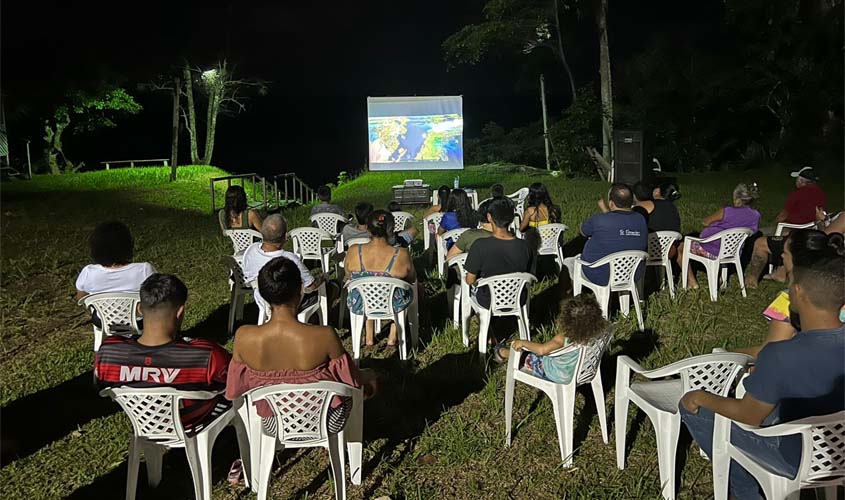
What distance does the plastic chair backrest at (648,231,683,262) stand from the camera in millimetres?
5450

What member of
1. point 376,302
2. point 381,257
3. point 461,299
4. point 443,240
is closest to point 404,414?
point 376,302

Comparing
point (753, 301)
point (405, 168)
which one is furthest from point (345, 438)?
point (405, 168)

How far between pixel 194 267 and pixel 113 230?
11.2ft

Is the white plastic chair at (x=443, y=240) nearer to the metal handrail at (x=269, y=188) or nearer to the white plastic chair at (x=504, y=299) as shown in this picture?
the white plastic chair at (x=504, y=299)

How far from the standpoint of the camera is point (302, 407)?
2.51 meters

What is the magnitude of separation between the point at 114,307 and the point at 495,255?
88.8 inches

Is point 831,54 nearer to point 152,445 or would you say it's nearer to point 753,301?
point 753,301

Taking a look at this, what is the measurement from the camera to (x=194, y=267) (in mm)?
7215

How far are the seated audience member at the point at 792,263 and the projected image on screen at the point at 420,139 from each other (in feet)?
44.0

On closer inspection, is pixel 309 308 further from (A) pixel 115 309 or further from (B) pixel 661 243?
(B) pixel 661 243

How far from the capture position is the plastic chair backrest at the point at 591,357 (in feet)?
9.61

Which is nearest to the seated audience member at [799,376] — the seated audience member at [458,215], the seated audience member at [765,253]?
the seated audience member at [765,253]

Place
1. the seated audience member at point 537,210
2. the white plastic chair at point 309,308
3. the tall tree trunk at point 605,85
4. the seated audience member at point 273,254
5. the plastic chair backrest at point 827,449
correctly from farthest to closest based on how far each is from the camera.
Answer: the tall tree trunk at point 605,85
the seated audience member at point 537,210
the white plastic chair at point 309,308
the seated audience member at point 273,254
the plastic chair backrest at point 827,449

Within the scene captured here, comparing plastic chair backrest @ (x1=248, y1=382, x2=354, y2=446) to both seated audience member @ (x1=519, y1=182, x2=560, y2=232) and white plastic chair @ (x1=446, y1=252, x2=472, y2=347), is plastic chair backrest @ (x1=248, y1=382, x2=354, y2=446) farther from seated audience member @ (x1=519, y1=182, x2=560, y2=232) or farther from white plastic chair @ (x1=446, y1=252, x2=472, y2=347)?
seated audience member @ (x1=519, y1=182, x2=560, y2=232)
